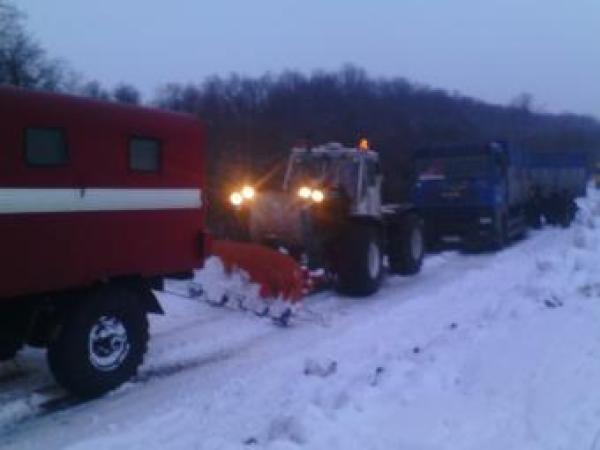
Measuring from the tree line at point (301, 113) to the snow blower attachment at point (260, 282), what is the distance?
2.43 m

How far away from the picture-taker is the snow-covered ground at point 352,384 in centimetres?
602

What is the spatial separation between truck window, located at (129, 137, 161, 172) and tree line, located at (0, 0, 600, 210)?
5.24 metres

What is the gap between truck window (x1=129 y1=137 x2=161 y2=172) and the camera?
787 centimetres

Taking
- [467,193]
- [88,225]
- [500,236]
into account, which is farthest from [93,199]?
[500,236]

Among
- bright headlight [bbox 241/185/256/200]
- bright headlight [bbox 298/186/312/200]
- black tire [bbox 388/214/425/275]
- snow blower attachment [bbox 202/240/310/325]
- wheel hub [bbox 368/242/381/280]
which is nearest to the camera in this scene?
snow blower attachment [bbox 202/240/310/325]

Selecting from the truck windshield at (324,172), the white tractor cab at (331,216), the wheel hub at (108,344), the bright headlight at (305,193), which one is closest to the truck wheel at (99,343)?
the wheel hub at (108,344)

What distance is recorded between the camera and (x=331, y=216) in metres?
12.7

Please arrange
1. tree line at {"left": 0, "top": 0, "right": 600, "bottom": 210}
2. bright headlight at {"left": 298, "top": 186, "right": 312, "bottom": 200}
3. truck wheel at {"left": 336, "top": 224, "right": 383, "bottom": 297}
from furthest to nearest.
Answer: tree line at {"left": 0, "top": 0, "right": 600, "bottom": 210}
truck wheel at {"left": 336, "top": 224, "right": 383, "bottom": 297}
bright headlight at {"left": 298, "top": 186, "right": 312, "bottom": 200}

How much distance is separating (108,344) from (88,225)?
48.3 inches

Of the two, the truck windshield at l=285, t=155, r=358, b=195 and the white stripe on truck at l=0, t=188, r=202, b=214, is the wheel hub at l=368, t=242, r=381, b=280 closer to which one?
the truck windshield at l=285, t=155, r=358, b=195

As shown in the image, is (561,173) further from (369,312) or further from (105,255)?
(105,255)

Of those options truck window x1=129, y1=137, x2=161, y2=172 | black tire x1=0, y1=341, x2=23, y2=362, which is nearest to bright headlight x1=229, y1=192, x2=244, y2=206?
truck window x1=129, y1=137, x2=161, y2=172

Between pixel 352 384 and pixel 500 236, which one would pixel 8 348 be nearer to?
pixel 352 384

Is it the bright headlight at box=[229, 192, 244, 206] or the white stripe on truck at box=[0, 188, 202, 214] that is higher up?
the white stripe on truck at box=[0, 188, 202, 214]
